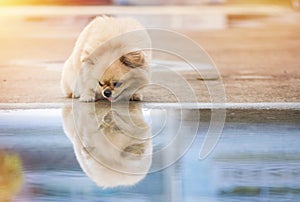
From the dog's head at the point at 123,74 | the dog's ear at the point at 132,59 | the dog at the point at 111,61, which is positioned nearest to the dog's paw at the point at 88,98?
the dog at the point at 111,61

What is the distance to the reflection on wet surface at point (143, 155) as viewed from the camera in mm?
2564

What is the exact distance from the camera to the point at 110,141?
313 cm

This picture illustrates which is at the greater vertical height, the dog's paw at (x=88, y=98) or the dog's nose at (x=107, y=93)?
the dog's nose at (x=107, y=93)

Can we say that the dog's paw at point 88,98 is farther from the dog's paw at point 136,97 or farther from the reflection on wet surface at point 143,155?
the dog's paw at point 136,97

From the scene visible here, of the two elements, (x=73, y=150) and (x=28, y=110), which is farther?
(x=28, y=110)

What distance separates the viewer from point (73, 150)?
3016 mm

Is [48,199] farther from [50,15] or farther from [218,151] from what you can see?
[50,15]

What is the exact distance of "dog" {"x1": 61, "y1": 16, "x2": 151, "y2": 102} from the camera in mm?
3463

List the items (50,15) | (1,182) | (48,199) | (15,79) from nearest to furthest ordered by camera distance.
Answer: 1. (48,199)
2. (1,182)
3. (15,79)
4. (50,15)

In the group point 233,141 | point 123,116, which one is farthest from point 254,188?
point 123,116

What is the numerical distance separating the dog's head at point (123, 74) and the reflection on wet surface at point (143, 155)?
13 centimetres

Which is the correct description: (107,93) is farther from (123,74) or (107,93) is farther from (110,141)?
(110,141)

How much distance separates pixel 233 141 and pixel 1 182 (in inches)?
41.1

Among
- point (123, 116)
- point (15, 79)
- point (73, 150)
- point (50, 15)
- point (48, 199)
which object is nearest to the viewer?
point (48, 199)
